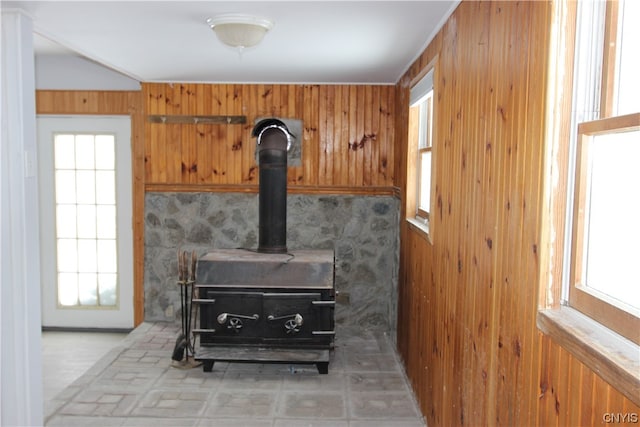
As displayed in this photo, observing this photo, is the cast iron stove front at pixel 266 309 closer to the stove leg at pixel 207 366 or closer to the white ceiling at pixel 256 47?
the stove leg at pixel 207 366

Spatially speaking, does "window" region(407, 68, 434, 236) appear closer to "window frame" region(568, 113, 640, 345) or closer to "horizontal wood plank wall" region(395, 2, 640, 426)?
"horizontal wood plank wall" region(395, 2, 640, 426)

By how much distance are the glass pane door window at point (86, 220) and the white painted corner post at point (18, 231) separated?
7.52 feet

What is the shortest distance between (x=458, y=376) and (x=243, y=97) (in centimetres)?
314

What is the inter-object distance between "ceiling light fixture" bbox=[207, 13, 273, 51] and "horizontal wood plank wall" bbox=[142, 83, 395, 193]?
71.6 inches

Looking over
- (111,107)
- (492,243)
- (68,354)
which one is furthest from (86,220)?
(492,243)

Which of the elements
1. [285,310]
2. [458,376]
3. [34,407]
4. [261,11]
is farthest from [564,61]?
[34,407]

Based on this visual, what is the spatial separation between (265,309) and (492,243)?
191 cm

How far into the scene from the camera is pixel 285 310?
344cm

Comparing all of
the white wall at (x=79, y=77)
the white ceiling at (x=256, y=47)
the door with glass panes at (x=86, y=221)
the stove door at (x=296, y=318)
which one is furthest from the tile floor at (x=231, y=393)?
the white wall at (x=79, y=77)

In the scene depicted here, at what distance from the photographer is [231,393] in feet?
11.0

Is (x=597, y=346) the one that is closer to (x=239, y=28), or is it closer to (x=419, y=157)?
(x=239, y=28)

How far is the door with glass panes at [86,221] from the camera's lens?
15.8 feet

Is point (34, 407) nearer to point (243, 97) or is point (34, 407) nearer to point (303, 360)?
point (303, 360)

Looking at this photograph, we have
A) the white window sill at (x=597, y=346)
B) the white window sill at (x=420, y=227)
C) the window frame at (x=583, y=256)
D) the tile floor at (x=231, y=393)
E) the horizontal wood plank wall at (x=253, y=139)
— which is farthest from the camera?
the horizontal wood plank wall at (x=253, y=139)
